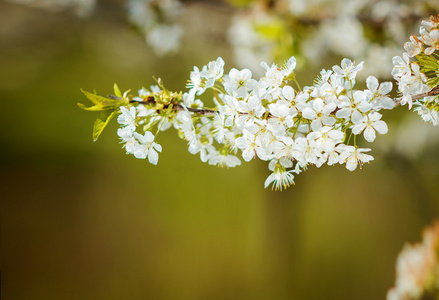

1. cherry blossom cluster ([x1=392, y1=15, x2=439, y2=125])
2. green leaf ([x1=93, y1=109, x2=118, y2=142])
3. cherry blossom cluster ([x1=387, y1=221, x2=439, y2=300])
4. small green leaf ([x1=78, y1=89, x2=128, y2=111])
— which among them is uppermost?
cherry blossom cluster ([x1=392, y1=15, x2=439, y2=125])

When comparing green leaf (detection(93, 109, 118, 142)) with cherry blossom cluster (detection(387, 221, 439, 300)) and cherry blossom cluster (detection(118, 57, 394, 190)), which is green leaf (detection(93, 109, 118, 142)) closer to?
cherry blossom cluster (detection(118, 57, 394, 190))

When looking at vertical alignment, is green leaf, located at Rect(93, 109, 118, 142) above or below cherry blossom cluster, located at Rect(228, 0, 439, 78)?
below

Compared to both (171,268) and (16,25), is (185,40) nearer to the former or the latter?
(16,25)

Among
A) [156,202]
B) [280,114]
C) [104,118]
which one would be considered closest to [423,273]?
[280,114]

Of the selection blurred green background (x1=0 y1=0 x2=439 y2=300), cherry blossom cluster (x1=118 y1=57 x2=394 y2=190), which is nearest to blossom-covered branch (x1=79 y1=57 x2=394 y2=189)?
cherry blossom cluster (x1=118 y1=57 x2=394 y2=190)

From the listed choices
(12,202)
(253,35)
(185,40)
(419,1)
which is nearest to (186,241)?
(12,202)

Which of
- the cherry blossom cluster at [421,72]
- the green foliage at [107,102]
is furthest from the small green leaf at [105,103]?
the cherry blossom cluster at [421,72]
